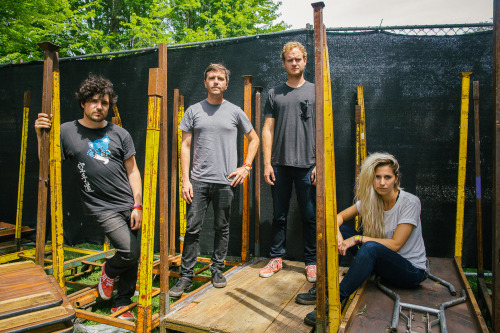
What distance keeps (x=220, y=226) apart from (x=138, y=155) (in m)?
1.95

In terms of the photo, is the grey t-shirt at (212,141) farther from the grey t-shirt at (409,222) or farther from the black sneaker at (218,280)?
the grey t-shirt at (409,222)

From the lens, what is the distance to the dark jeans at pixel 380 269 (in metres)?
2.22

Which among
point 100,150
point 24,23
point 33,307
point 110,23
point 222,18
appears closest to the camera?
point 33,307

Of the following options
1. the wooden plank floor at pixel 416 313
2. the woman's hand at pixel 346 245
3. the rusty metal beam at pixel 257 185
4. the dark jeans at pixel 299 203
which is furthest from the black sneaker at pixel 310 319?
the rusty metal beam at pixel 257 185

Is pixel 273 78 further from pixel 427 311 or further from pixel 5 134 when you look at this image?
pixel 5 134

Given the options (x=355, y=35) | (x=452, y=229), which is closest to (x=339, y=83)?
(x=355, y=35)

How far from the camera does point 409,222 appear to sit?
2.46m

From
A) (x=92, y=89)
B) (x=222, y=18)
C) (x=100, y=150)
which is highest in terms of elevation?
(x=222, y=18)

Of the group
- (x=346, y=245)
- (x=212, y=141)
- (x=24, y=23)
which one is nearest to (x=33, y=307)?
(x=212, y=141)

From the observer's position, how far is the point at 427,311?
7.02 ft

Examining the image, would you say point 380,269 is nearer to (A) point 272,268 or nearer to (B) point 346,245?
(B) point 346,245

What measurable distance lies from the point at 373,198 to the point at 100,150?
217 cm

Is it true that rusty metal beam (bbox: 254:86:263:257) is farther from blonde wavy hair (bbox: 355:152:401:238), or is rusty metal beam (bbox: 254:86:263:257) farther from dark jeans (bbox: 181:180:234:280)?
blonde wavy hair (bbox: 355:152:401:238)

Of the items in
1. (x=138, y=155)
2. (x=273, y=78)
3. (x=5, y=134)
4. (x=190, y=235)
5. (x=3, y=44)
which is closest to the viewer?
(x=190, y=235)
